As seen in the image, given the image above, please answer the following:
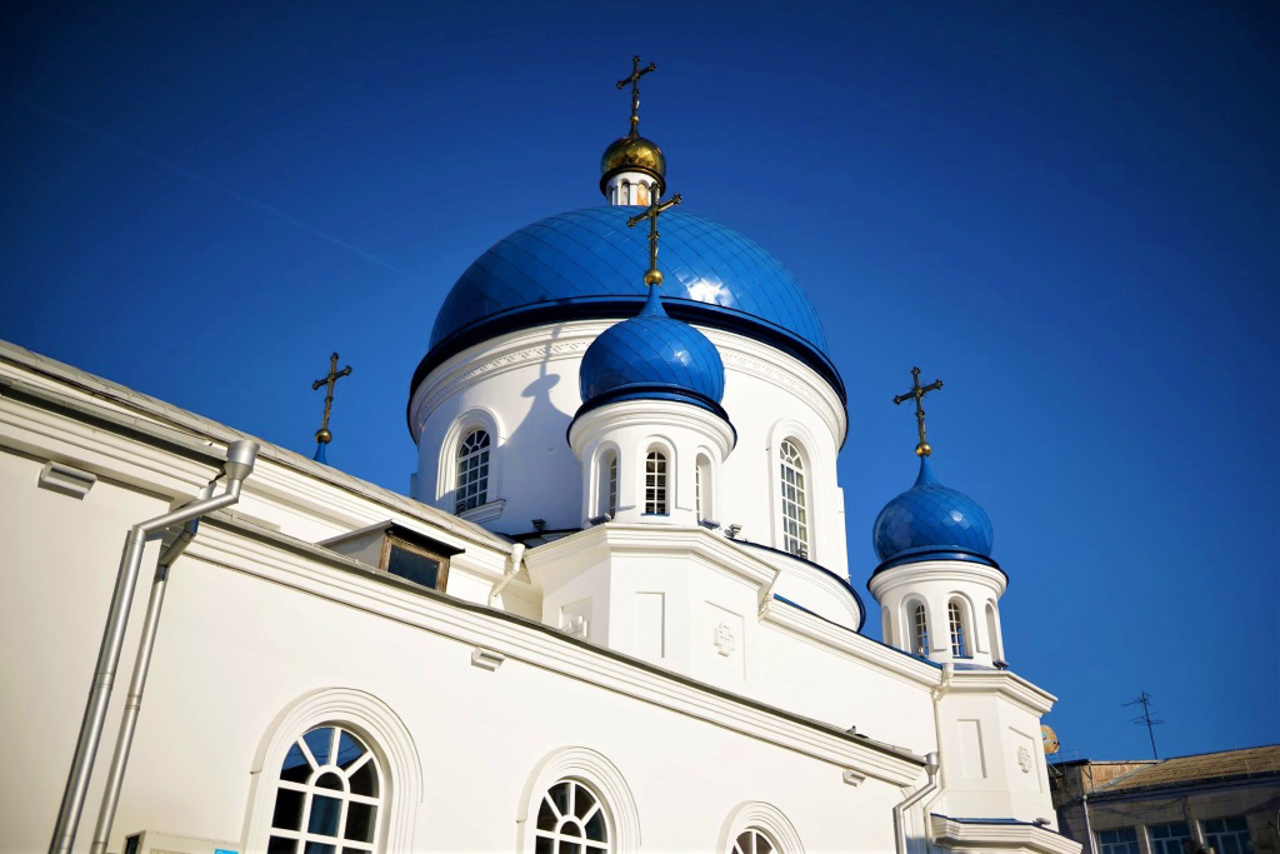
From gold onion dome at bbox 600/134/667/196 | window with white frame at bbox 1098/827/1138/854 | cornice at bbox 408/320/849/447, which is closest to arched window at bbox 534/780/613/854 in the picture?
cornice at bbox 408/320/849/447

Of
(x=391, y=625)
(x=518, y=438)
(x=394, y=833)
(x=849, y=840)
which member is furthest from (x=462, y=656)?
(x=518, y=438)

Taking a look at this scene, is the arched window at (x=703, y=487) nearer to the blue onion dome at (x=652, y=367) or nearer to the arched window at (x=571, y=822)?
the blue onion dome at (x=652, y=367)

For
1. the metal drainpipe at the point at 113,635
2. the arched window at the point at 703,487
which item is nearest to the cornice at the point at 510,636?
the metal drainpipe at the point at 113,635

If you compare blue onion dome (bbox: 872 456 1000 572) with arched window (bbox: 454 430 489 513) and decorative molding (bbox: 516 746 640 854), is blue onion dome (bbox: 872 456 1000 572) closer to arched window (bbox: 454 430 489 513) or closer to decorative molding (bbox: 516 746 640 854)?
arched window (bbox: 454 430 489 513)

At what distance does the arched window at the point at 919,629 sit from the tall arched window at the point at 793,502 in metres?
2.61

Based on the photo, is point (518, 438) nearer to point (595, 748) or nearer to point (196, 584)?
point (595, 748)

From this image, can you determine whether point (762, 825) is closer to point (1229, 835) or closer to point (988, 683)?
point (988, 683)

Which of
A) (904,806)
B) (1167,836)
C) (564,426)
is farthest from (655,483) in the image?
(1167,836)

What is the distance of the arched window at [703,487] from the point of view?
12.6 meters

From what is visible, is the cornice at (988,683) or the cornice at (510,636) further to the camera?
the cornice at (988,683)

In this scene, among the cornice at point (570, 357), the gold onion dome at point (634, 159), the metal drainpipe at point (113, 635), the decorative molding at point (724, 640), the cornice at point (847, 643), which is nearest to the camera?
the metal drainpipe at point (113, 635)

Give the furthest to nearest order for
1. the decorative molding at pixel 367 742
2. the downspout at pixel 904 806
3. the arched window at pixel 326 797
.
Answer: the downspout at pixel 904 806 < the arched window at pixel 326 797 < the decorative molding at pixel 367 742

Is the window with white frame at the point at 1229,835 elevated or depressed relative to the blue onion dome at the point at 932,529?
depressed

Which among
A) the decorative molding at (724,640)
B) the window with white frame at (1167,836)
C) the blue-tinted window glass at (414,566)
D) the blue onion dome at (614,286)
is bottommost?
the blue-tinted window glass at (414,566)
